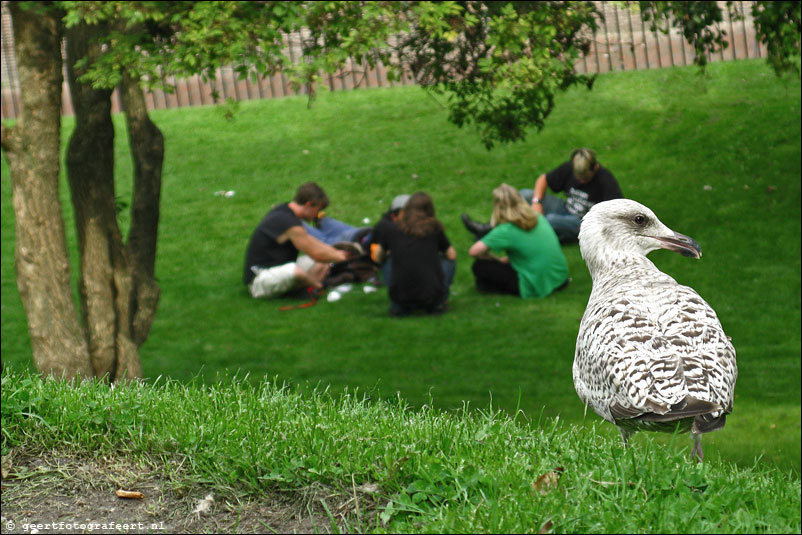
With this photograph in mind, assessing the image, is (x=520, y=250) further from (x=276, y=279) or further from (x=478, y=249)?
(x=276, y=279)

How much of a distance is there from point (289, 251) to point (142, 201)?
360cm

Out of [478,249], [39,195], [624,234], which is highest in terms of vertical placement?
[39,195]

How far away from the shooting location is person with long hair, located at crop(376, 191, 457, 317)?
11203 millimetres

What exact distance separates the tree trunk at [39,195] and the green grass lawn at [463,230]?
38 cm

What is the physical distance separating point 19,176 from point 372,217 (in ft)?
28.8

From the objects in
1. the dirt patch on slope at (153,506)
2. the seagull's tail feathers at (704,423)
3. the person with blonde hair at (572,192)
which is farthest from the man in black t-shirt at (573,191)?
the dirt patch on slope at (153,506)

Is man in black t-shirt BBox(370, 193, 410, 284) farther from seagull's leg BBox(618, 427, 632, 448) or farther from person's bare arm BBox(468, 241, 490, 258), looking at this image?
seagull's leg BBox(618, 427, 632, 448)

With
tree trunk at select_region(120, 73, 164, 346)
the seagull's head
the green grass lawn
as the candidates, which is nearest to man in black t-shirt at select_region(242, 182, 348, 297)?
the green grass lawn

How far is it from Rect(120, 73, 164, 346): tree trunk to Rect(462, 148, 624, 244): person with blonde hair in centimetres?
496

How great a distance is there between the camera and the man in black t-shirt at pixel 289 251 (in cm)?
1193

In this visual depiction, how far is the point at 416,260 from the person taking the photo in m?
11.2

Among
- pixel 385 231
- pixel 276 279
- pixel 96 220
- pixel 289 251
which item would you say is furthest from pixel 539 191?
pixel 96 220

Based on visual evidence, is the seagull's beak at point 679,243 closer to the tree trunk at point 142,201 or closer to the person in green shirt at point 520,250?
the tree trunk at point 142,201

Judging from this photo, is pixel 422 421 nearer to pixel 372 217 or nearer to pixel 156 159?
pixel 156 159
